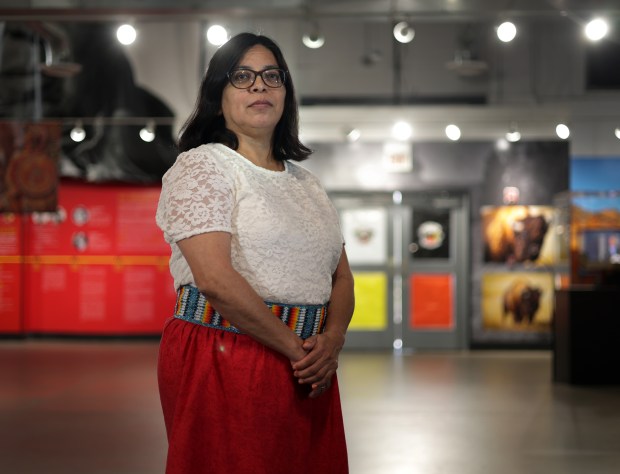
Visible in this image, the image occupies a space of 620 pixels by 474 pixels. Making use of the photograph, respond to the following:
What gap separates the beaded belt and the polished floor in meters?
3.35

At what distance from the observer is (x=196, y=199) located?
198cm

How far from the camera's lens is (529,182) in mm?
13180

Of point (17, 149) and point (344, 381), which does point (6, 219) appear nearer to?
point (17, 149)

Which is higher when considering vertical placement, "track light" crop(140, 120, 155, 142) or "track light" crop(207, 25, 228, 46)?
"track light" crop(207, 25, 228, 46)

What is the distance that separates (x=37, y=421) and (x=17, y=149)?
5.83m

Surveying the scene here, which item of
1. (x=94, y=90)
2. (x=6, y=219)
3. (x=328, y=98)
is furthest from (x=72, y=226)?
(x=328, y=98)

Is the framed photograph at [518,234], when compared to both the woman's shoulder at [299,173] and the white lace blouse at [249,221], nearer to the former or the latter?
the woman's shoulder at [299,173]

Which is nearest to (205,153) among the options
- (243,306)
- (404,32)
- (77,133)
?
(243,306)

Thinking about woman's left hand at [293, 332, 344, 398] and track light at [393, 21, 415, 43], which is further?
track light at [393, 21, 415, 43]

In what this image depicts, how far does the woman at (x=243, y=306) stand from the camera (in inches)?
77.9

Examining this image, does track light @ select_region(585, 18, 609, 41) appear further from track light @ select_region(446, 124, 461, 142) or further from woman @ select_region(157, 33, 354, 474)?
woman @ select_region(157, 33, 354, 474)

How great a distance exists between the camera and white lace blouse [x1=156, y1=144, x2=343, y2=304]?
1984mm

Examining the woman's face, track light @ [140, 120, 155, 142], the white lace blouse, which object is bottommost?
the white lace blouse

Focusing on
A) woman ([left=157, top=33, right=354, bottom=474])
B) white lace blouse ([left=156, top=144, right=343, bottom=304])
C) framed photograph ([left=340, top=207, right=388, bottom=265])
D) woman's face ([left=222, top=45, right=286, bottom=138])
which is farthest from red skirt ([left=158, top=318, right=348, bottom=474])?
framed photograph ([left=340, top=207, right=388, bottom=265])
